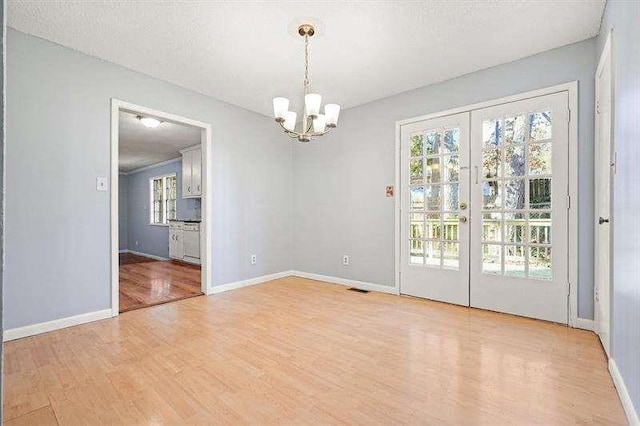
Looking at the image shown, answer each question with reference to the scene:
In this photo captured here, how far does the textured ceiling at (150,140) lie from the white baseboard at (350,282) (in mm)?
2560

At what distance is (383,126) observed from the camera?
3.91 metres

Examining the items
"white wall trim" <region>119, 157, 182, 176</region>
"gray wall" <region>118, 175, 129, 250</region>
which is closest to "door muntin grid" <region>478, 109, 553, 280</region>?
"white wall trim" <region>119, 157, 182, 176</region>

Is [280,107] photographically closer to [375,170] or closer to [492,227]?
[375,170]

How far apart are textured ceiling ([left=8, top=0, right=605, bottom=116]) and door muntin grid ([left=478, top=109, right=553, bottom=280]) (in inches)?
27.5

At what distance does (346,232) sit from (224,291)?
1.76 meters

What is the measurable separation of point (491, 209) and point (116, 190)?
368 centimetres

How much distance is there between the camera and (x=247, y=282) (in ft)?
13.9

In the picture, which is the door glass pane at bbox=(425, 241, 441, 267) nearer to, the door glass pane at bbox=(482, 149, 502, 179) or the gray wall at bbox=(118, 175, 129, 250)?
the door glass pane at bbox=(482, 149, 502, 179)

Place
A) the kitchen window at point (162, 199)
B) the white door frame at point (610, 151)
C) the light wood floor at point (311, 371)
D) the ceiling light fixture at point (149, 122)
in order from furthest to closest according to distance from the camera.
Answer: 1. the kitchen window at point (162, 199)
2. the ceiling light fixture at point (149, 122)
3. the white door frame at point (610, 151)
4. the light wood floor at point (311, 371)

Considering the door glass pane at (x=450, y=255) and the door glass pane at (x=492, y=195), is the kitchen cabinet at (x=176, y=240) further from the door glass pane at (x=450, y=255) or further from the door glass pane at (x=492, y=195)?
the door glass pane at (x=492, y=195)

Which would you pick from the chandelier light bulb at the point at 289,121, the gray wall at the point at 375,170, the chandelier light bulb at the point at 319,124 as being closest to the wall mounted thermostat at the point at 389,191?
the gray wall at the point at 375,170

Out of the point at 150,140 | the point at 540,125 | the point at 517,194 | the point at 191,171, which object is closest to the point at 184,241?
the point at 191,171

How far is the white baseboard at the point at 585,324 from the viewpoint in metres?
2.55

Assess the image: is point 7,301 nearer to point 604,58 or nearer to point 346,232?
point 346,232
